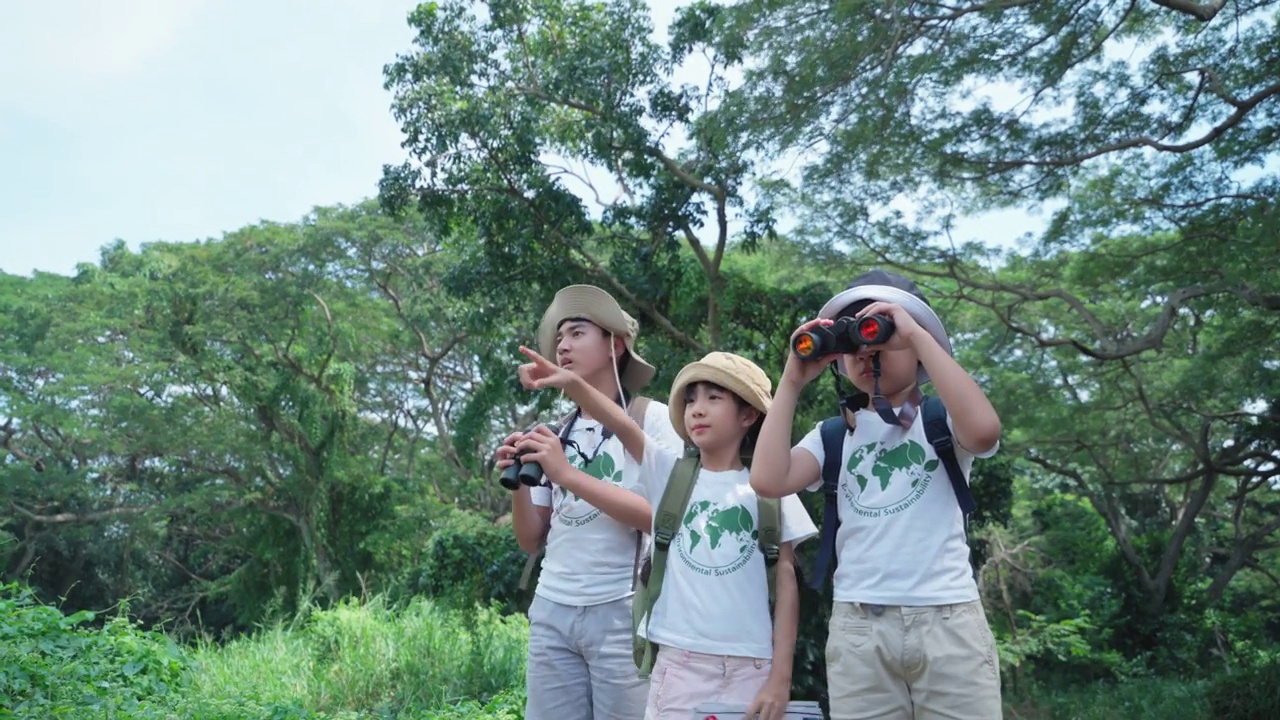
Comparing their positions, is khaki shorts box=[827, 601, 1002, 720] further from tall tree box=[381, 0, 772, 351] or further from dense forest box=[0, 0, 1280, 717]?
tall tree box=[381, 0, 772, 351]

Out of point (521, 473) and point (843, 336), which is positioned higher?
point (843, 336)

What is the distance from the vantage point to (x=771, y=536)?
7.78 ft

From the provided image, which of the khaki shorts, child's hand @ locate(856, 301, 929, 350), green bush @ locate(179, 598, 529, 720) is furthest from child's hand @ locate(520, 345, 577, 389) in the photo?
green bush @ locate(179, 598, 529, 720)

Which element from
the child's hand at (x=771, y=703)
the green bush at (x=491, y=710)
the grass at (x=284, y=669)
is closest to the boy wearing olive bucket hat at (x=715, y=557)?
the child's hand at (x=771, y=703)

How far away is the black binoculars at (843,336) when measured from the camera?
6.72 ft

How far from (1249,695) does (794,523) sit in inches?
306

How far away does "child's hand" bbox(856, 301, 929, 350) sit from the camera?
6.70 ft

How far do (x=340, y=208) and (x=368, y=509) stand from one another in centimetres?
470

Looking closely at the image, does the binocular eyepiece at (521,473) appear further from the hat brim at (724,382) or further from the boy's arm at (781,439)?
the boy's arm at (781,439)

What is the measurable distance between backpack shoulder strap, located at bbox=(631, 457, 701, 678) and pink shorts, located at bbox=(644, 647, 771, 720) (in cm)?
10

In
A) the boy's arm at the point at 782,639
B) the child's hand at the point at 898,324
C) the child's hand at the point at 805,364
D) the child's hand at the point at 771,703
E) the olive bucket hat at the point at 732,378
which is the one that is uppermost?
the olive bucket hat at the point at 732,378

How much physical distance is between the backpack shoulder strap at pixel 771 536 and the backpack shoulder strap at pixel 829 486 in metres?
0.13

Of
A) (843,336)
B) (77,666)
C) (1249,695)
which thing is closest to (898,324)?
(843,336)

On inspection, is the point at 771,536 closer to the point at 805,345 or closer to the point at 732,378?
the point at 732,378
